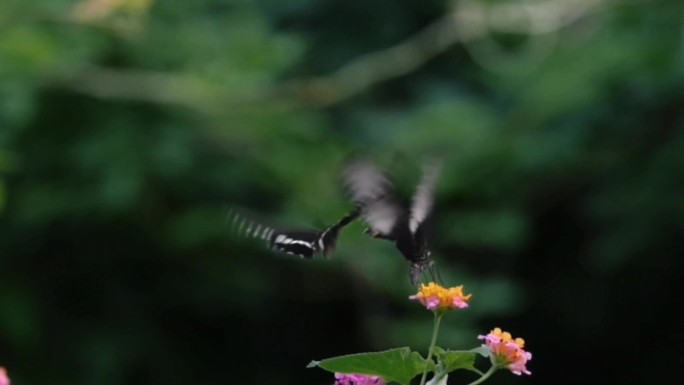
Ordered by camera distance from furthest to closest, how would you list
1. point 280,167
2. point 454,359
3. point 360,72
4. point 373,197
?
point 360,72 → point 280,167 → point 373,197 → point 454,359

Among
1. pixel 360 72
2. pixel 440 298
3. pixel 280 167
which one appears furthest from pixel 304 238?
pixel 360 72

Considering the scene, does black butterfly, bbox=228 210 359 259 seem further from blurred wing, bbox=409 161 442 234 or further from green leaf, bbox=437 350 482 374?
green leaf, bbox=437 350 482 374

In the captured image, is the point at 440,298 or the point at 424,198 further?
the point at 424,198

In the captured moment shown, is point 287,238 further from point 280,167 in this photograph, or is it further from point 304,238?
point 280,167

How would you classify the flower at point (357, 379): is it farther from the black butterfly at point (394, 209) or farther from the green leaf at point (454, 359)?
the black butterfly at point (394, 209)

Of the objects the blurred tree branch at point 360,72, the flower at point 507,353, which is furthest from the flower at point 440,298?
the blurred tree branch at point 360,72

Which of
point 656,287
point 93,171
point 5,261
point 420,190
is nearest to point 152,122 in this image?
point 93,171

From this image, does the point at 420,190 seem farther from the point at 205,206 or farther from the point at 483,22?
the point at 483,22

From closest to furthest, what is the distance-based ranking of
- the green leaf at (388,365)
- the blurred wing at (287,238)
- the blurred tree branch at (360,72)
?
the green leaf at (388,365), the blurred wing at (287,238), the blurred tree branch at (360,72)
